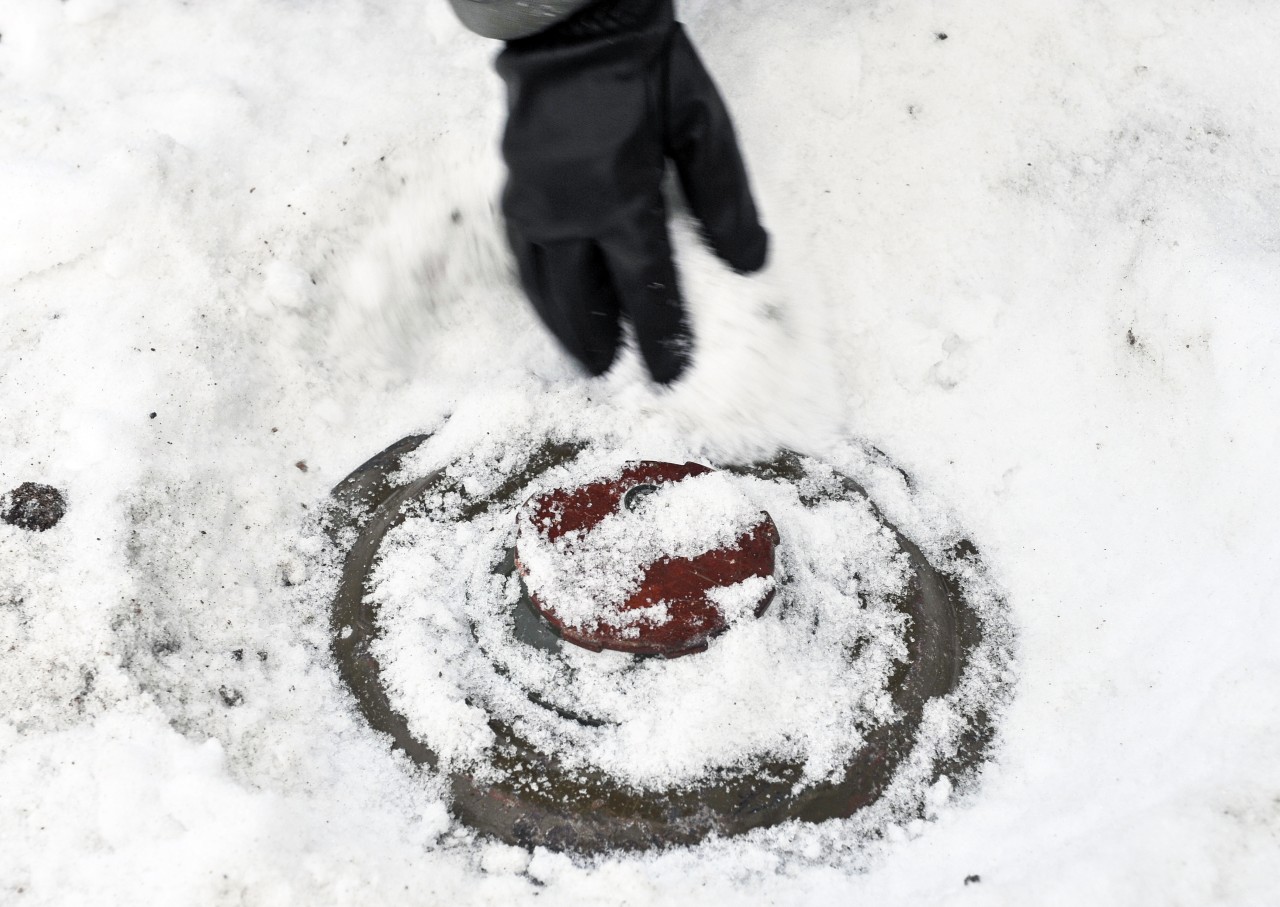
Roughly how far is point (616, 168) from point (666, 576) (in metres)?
0.56

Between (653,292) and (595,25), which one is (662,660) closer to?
(653,292)

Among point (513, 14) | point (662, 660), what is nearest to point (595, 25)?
point (513, 14)

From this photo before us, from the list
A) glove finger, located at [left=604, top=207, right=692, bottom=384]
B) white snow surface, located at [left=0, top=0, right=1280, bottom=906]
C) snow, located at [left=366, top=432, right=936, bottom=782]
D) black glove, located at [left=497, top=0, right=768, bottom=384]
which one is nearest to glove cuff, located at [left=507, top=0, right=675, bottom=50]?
black glove, located at [left=497, top=0, right=768, bottom=384]

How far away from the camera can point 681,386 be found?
156 centimetres

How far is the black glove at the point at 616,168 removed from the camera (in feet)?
4.11

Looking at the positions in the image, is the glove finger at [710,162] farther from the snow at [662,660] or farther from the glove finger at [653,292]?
the snow at [662,660]

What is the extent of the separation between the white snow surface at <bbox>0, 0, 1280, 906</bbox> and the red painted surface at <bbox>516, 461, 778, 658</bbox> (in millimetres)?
202

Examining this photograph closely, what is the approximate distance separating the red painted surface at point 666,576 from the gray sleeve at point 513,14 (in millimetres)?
622

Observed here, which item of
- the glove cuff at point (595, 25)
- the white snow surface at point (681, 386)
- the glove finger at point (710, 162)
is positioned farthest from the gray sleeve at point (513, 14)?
the white snow surface at point (681, 386)

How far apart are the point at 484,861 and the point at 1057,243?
1.43 meters

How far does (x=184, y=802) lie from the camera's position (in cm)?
108

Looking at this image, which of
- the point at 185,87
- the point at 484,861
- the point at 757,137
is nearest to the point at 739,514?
the point at 484,861

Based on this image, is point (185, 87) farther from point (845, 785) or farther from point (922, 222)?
point (845, 785)

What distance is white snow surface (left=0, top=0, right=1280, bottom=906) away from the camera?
1.12m
